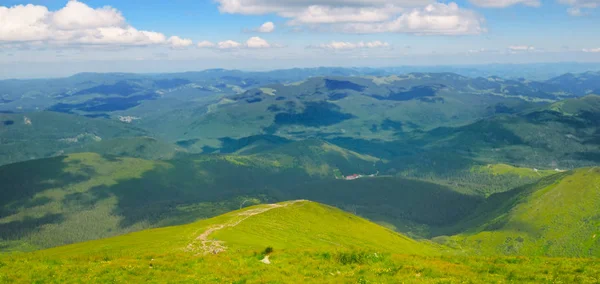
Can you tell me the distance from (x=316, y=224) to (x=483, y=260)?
83.8 metres

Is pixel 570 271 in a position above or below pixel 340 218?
above

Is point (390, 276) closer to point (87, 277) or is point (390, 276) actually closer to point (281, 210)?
point (87, 277)

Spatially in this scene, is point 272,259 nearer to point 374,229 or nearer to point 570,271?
point 570,271

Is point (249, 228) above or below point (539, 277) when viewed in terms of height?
below

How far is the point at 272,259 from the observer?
150 feet

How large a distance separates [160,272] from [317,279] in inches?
648

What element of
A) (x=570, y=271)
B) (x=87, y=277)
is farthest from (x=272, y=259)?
(x=570, y=271)

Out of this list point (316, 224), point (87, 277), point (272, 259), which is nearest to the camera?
point (87, 277)

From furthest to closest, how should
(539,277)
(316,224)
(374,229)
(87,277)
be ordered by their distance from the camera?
→ 1. (374,229)
2. (316,224)
3. (87,277)
4. (539,277)

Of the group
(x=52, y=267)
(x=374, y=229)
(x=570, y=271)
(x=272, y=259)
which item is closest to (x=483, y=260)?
(x=570, y=271)

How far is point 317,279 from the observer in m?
35.6

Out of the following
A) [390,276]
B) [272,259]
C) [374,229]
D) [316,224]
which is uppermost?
[390,276]

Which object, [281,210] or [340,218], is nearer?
[281,210]

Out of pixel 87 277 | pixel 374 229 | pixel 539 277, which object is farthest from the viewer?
pixel 374 229
